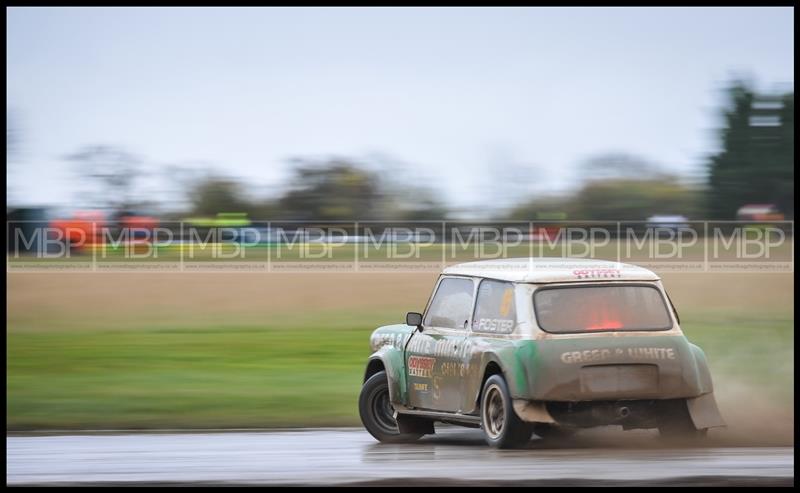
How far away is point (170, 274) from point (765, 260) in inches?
622

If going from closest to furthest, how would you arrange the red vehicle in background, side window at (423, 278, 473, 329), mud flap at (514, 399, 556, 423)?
1. mud flap at (514, 399, 556, 423)
2. side window at (423, 278, 473, 329)
3. the red vehicle in background

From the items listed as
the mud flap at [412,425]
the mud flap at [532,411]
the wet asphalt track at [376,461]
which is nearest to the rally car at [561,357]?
the mud flap at [532,411]

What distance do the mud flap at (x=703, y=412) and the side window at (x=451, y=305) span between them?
6.42ft

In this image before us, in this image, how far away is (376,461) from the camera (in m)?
9.95

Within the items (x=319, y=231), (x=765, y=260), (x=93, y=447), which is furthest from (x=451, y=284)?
(x=319, y=231)

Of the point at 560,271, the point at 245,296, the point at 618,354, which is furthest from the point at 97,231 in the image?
the point at 618,354

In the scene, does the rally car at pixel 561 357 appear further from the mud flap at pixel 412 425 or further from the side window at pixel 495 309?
the mud flap at pixel 412 425

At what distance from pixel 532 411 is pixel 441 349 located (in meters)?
1.45

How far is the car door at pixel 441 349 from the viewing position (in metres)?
11.0

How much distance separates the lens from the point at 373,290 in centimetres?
3238

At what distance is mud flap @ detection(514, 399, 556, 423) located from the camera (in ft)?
32.5

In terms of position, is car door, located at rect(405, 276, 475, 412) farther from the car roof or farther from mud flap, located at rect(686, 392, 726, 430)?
mud flap, located at rect(686, 392, 726, 430)

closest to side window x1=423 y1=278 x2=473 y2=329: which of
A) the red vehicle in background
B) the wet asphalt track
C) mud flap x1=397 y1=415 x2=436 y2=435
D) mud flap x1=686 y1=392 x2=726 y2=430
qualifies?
mud flap x1=397 y1=415 x2=436 y2=435

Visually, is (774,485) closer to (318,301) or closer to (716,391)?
(716,391)
